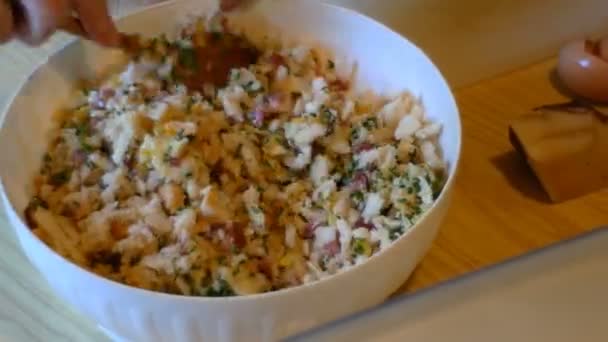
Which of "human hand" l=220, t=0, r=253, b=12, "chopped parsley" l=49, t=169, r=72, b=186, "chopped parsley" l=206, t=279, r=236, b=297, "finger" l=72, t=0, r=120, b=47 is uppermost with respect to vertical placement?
"finger" l=72, t=0, r=120, b=47

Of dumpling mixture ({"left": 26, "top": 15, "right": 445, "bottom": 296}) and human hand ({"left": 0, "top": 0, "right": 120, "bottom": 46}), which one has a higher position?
human hand ({"left": 0, "top": 0, "right": 120, "bottom": 46})

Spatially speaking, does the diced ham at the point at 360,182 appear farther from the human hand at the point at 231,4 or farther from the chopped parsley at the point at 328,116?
the human hand at the point at 231,4

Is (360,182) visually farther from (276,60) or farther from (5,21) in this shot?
(5,21)

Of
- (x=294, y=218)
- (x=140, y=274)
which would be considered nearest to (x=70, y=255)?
(x=140, y=274)

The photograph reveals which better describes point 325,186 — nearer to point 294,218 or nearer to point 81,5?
point 294,218

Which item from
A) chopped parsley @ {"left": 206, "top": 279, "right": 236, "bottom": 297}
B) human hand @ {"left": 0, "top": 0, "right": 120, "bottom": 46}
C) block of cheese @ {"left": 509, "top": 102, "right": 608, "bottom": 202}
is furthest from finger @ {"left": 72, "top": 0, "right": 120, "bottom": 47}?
block of cheese @ {"left": 509, "top": 102, "right": 608, "bottom": 202}

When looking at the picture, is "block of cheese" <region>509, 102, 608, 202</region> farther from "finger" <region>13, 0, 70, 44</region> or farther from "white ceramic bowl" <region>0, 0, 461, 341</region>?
"finger" <region>13, 0, 70, 44</region>

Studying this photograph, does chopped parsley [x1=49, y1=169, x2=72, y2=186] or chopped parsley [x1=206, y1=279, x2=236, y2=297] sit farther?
chopped parsley [x1=49, y1=169, x2=72, y2=186]
